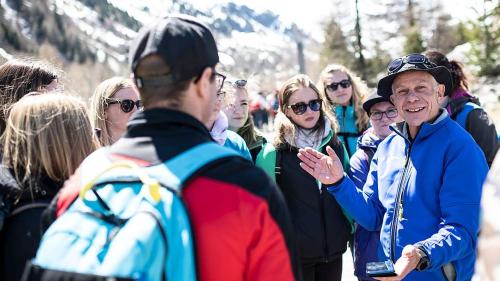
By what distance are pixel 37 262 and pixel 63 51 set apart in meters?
51.6

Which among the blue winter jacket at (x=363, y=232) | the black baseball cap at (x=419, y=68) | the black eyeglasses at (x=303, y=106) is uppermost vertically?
the black baseball cap at (x=419, y=68)

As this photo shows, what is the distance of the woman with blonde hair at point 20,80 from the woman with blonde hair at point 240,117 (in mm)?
1772

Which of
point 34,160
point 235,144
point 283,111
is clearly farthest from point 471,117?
point 34,160

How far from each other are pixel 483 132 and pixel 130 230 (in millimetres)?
3466

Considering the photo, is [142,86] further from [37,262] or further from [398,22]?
[398,22]

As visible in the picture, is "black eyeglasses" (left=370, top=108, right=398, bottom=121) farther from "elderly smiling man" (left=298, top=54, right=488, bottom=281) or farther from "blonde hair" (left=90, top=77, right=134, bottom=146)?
"blonde hair" (left=90, top=77, right=134, bottom=146)

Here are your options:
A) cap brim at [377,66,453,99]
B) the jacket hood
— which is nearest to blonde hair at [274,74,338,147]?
the jacket hood

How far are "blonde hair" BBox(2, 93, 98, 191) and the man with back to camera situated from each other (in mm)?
464

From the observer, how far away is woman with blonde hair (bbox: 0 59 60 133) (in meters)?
2.89

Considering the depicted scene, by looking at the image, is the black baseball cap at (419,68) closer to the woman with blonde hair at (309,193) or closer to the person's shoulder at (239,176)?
the woman with blonde hair at (309,193)

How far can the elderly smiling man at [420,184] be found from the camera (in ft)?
8.73

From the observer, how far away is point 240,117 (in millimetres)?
4699

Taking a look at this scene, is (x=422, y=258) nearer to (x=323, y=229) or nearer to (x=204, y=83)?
(x=323, y=229)

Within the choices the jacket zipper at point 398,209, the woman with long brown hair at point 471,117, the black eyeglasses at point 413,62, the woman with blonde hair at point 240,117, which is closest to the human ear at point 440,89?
the black eyeglasses at point 413,62
